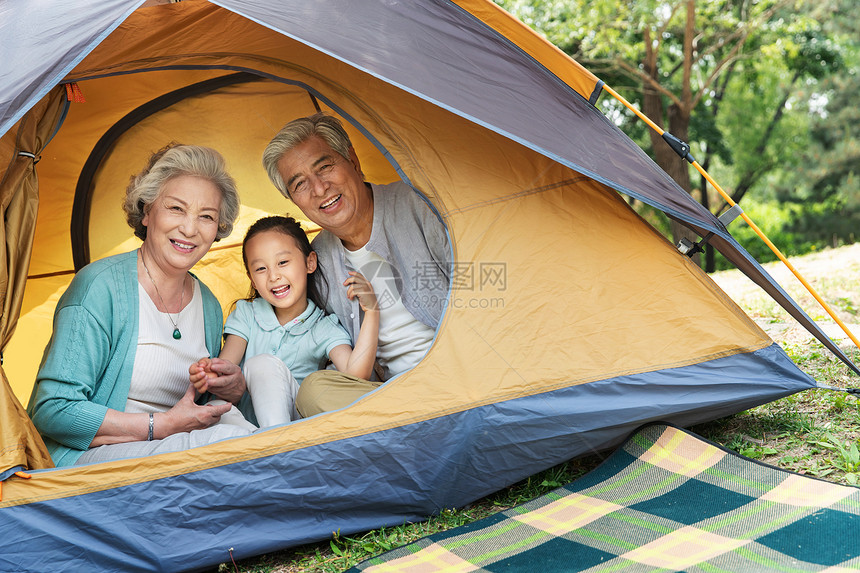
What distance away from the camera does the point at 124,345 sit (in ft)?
6.95

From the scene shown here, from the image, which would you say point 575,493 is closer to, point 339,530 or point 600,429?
point 600,429

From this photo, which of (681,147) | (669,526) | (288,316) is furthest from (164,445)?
(681,147)

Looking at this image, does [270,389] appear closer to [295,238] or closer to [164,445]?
[164,445]

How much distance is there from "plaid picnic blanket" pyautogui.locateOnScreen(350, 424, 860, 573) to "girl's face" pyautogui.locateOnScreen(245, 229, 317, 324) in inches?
40.2

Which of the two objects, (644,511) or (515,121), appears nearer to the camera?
(644,511)

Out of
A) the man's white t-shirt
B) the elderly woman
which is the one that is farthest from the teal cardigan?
the man's white t-shirt

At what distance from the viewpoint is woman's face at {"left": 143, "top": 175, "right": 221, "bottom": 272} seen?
224 cm

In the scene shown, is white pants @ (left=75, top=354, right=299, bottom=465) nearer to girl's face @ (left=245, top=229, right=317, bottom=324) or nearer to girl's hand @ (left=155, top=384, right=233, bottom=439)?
girl's hand @ (left=155, top=384, right=233, bottom=439)

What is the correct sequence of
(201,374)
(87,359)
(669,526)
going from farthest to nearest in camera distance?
(201,374) < (87,359) < (669,526)

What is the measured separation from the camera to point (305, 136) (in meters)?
2.48

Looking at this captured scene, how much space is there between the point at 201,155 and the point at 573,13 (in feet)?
19.7

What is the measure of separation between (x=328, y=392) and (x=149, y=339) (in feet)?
1.98

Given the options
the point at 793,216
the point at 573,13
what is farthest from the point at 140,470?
the point at 793,216

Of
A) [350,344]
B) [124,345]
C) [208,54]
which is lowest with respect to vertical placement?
[350,344]
